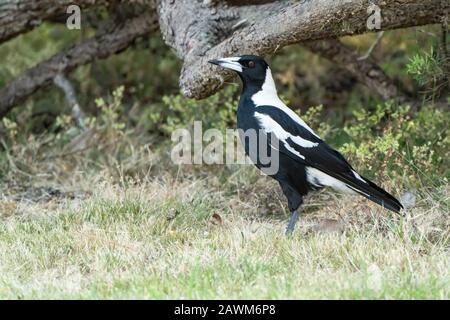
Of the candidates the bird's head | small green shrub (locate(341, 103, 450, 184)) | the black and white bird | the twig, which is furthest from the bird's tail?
the twig

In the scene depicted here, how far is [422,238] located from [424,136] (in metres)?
1.96

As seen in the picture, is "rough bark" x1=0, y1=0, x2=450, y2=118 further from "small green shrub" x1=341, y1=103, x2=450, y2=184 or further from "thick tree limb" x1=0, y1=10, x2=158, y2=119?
"small green shrub" x1=341, y1=103, x2=450, y2=184

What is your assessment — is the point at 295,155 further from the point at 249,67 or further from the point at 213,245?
the point at 213,245

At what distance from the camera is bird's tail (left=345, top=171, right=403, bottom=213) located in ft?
15.1

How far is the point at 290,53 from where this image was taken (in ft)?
27.6

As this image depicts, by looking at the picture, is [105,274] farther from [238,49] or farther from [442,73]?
[442,73]

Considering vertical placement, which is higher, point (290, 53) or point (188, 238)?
point (290, 53)

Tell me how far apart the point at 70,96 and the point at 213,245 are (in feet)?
10.7

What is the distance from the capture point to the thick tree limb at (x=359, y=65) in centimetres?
662

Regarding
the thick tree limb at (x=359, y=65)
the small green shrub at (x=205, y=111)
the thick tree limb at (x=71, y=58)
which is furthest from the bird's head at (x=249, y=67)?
the thick tree limb at (x=71, y=58)

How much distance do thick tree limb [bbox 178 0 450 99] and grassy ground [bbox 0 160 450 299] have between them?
74 cm

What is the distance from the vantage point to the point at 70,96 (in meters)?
7.20
